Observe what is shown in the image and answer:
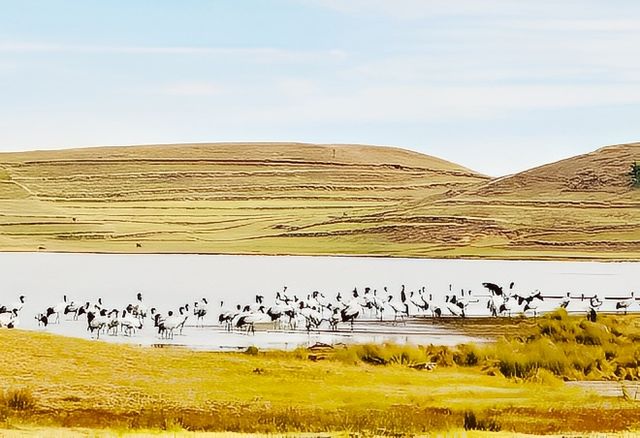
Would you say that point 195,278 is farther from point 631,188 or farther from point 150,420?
point 631,188

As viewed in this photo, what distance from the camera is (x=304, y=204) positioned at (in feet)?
519

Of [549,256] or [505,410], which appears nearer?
[505,410]

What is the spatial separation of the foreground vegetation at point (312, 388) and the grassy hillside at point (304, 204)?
74.7 meters

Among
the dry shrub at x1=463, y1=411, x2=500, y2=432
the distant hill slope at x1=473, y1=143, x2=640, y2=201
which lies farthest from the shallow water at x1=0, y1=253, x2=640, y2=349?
the distant hill slope at x1=473, y1=143, x2=640, y2=201

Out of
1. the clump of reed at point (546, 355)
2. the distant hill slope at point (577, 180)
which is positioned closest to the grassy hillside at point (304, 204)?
the distant hill slope at point (577, 180)

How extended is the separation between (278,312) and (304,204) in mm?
120497

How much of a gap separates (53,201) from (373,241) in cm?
5986

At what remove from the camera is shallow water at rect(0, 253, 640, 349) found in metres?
34.4

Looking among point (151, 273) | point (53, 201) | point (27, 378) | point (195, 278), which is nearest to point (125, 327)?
point (27, 378)

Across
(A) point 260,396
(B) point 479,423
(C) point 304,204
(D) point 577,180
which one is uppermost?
(D) point 577,180

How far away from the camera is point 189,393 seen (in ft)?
70.3

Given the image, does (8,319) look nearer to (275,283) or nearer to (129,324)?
(129,324)

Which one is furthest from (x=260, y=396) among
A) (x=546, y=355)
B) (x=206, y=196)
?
(x=206, y=196)

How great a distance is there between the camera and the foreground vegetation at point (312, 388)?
1952 centimetres
